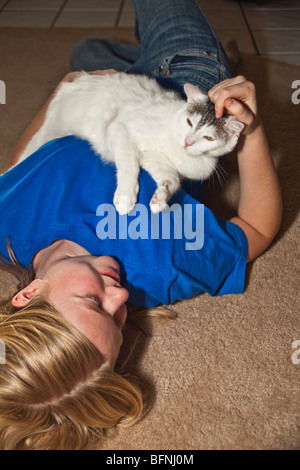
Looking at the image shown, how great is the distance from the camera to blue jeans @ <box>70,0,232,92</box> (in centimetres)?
140

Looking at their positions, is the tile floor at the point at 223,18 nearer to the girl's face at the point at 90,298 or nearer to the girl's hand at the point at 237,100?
the girl's hand at the point at 237,100

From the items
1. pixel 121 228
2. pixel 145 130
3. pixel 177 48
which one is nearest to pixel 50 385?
pixel 121 228

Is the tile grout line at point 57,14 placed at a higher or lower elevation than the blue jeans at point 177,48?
lower

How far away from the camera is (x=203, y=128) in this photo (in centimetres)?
103

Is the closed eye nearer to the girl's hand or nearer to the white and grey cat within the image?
the white and grey cat

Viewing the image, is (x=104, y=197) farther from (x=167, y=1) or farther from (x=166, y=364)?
(x=167, y=1)

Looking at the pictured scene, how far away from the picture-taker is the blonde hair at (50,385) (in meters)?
0.83

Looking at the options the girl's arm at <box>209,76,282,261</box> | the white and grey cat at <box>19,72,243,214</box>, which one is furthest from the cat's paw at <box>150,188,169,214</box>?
the girl's arm at <box>209,76,282,261</box>

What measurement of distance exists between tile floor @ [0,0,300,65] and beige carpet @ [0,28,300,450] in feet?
3.34

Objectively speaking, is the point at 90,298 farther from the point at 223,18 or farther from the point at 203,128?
the point at 223,18

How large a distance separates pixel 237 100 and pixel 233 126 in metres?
0.08

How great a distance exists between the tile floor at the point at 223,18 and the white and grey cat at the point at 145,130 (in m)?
1.18

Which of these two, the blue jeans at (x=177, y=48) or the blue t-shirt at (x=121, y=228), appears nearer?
the blue t-shirt at (x=121, y=228)

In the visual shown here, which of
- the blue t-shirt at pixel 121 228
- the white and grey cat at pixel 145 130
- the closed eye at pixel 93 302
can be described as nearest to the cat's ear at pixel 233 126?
the white and grey cat at pixel 145 130
